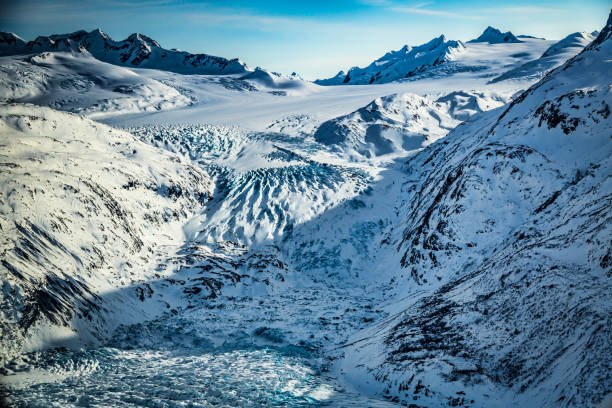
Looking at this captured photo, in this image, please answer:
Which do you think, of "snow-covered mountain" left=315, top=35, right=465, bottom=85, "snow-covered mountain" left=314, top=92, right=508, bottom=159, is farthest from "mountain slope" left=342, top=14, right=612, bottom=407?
"snow-covered mountain" left=315, top=35, right=465, bottom=85

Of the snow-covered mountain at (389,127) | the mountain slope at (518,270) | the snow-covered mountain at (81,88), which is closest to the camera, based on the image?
the mountain slope at (518,270)

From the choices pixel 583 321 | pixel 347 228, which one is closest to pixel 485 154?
pixel 347 228

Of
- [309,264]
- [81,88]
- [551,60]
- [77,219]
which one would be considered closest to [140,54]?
[81,88]

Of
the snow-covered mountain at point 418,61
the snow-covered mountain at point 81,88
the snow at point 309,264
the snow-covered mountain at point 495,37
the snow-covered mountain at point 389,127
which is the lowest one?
the snow at point 309,264

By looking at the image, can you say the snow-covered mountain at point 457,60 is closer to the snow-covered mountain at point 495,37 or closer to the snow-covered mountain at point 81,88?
the snow-covered mountain at point 495,37

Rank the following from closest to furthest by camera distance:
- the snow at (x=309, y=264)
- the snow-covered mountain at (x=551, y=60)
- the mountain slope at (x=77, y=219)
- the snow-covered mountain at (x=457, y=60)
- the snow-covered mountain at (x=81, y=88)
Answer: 1. the snow at (x=309, y=264)
2. the mountain slope at (x=77, y=219)
3. the snow-covered mountain at (x=81, y=88)
4. the snow-covered mountain at (x=551, y=60)
5. the snow-covered mountain at (x=457, y=60)

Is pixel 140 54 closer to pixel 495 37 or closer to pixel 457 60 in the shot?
pixel 457 60

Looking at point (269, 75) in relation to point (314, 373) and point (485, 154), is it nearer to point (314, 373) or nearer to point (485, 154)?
point (485, 154)

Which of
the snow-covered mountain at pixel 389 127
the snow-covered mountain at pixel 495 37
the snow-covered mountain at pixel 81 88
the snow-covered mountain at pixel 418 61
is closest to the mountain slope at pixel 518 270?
the snow-covered mountain at pixel 389 127
